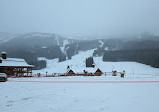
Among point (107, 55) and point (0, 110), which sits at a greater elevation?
point (107, 55)

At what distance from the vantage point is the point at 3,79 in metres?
17.8

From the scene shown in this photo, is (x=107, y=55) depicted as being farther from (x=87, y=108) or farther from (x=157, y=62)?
(x=87, y=108)

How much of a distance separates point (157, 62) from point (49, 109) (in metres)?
92.4

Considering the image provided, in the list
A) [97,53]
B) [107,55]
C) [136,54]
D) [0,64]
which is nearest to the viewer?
[0,64]

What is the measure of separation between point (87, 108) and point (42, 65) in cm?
11073

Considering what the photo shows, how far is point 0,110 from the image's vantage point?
5.23 meters

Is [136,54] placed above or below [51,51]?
below

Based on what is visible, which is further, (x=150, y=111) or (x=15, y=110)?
(x=15, y=110)

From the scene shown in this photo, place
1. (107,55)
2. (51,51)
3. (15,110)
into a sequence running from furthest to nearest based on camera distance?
(51,51), (107,55), (15,110)

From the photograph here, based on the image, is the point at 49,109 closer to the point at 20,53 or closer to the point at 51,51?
the point at 20,53

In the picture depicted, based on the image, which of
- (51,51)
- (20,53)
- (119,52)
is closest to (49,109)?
(119,52)

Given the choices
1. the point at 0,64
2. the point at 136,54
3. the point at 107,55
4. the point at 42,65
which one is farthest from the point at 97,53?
the point at 0,64

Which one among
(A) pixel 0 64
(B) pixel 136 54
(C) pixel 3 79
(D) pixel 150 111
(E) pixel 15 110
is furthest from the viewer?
(B) pixel 136 54

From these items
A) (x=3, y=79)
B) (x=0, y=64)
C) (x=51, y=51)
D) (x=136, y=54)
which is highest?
(x=51, y=51)
